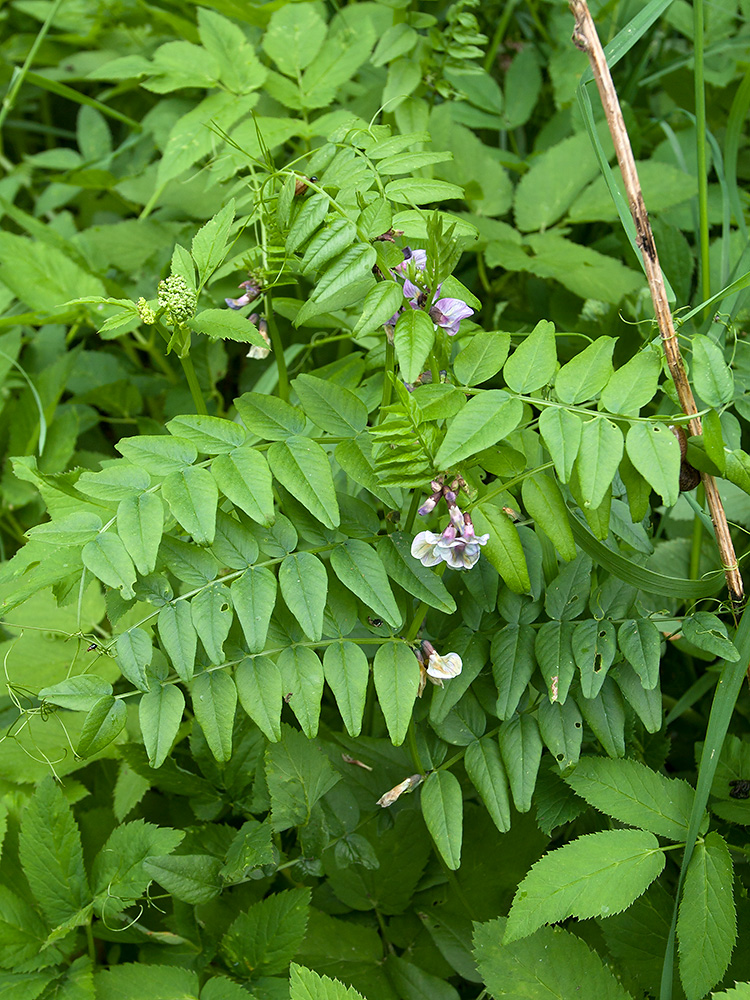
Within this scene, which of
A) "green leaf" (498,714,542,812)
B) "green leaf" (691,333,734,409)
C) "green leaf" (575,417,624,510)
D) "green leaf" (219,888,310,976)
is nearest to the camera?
"green leaf" (575,417,624,510)

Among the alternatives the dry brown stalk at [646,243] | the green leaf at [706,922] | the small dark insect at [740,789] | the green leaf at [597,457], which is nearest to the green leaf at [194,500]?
the green leaf at [597,457]

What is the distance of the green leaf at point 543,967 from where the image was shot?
4.08ft

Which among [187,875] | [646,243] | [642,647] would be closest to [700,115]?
[646,243]

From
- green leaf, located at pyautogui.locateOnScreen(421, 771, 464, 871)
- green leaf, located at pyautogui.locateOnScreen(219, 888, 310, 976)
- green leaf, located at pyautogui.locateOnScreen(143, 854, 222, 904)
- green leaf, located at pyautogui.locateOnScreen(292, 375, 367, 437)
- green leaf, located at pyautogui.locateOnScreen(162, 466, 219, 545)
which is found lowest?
green leaf, located at pyautogui.locateOnScreen(219, 888, 310, 976)

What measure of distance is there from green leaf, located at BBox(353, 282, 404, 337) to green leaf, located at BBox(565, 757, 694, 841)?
76 cm

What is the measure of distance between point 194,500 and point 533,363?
0.48 meters

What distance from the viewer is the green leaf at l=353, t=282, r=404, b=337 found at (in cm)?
103

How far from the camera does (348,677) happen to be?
A: 45.4 inches

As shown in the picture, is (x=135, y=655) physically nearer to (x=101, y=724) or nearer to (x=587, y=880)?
(x=101, y=724)

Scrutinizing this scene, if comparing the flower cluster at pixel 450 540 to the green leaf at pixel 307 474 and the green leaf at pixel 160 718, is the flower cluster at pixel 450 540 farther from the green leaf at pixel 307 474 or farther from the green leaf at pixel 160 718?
the green leaf at pixel 160 718

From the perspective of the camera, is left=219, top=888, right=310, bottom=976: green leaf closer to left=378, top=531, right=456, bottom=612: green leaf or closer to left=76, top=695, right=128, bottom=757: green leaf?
left=76, top=695, right=128, bottom=757: green leaf

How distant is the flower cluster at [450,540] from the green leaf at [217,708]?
0.33 meters

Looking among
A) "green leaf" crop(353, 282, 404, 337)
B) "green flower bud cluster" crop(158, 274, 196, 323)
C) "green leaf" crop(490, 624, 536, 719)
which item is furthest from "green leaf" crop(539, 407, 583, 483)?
"green flower bud cluster" crop(158, 274, 196, 323)

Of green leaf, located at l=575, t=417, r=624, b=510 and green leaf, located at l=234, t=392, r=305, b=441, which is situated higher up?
green leaf, located at l=575, t=417, r=624, b=510
